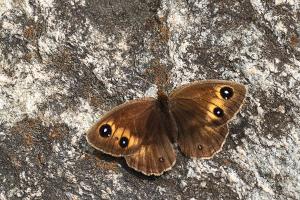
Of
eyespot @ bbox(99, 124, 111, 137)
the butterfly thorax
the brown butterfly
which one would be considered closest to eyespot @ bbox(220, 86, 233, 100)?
the brown butterfly

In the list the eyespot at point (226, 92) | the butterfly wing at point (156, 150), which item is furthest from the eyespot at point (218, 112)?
the butterfly wing at point (156, 150)

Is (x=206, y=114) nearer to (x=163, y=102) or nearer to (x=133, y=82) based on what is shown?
(x=163, y=102)

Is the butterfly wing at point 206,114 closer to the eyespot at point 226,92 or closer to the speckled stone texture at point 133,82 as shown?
the eyespot at point 226,92

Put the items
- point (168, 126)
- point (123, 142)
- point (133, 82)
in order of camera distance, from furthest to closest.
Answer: point (133, 82)
point (168, 126)
point (123, 142)

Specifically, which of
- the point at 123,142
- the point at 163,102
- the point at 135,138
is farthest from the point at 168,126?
the point at 123,142

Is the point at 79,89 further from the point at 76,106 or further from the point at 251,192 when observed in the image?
the point at 251,192

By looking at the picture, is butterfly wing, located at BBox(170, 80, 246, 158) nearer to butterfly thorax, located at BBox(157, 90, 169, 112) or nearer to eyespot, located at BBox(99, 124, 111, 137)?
butterfly thorax, located at BBox(157, 90, 169, 112)

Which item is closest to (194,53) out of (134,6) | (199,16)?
(199,16)

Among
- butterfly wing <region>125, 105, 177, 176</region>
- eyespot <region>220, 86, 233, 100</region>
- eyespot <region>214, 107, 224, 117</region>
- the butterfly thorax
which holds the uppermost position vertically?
eyespot <region>220, 86, 233, 100</region>
